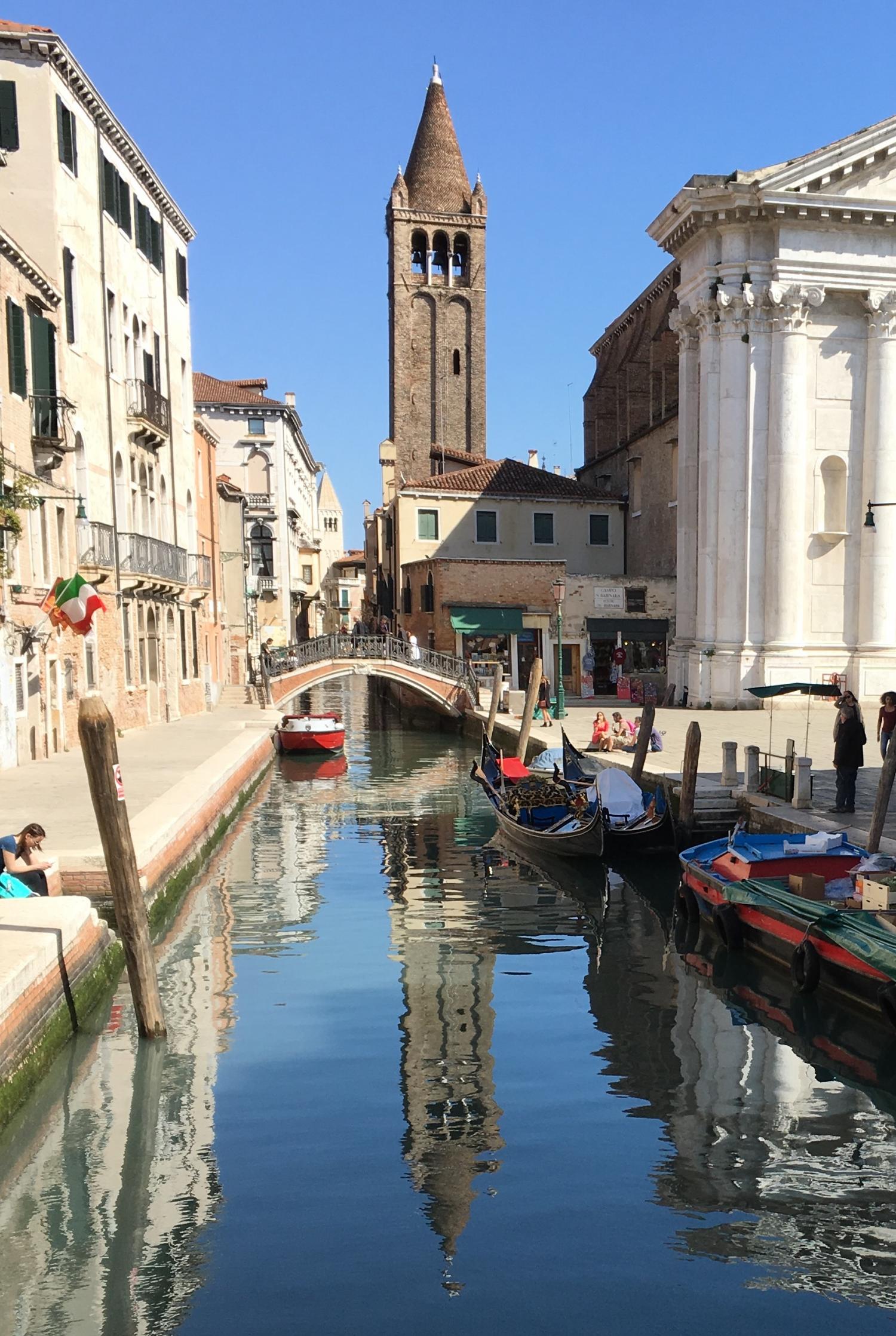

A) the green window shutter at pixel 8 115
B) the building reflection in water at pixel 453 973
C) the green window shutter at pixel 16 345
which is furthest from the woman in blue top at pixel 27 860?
the green window shutter at pixel 8 115

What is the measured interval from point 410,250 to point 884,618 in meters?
35.0

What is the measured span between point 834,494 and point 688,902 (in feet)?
63.5

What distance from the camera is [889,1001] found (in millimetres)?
8367

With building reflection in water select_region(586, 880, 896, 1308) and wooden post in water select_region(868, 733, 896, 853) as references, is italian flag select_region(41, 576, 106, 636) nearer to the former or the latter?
building reflection in water select_region(586, 880, 896, 1308)

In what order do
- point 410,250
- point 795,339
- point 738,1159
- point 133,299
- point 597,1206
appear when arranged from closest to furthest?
point 597,1206, point 738,1159, point 133,299, point 795,339, point 410,250

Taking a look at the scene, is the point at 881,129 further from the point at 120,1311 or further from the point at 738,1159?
the point at 120,1311

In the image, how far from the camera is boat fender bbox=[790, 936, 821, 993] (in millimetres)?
9492

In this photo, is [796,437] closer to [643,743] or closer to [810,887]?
[643,743]

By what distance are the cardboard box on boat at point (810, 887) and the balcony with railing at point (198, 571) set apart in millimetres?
21436

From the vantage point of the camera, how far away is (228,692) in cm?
3644

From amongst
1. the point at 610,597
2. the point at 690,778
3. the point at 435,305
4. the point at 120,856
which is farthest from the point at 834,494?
the point at 435,305

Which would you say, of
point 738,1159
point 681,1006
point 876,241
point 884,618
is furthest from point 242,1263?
point 876,241

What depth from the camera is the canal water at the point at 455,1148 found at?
205 inches

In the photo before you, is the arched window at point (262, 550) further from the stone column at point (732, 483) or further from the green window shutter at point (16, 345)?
the green window shutter at point (16, 345)
